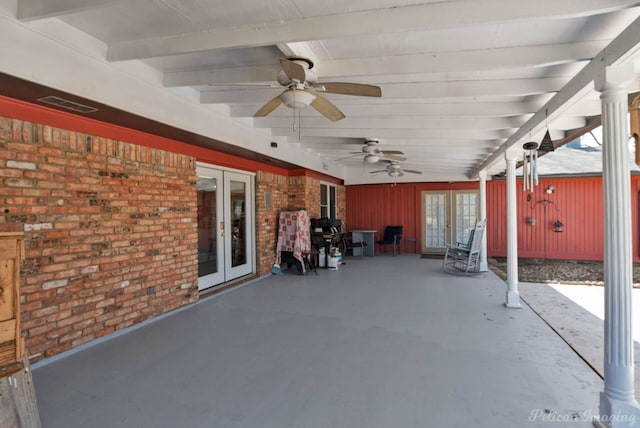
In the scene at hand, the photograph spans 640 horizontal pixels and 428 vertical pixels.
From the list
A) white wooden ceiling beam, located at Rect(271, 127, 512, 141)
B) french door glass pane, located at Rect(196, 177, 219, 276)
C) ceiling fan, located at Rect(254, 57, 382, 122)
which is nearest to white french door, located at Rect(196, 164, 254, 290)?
french door glass pane, located at Rect(196, 177, 219, 276)

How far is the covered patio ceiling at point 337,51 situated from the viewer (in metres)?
2.18

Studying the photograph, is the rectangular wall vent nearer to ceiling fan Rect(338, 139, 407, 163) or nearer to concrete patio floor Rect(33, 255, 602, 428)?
concrete patio floor Rect(33, 255, 602, 428)

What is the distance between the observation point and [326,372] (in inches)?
112

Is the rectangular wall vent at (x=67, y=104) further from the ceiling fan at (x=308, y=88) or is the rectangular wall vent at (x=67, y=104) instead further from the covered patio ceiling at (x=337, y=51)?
the ceiling fan at (x=308, y=88)

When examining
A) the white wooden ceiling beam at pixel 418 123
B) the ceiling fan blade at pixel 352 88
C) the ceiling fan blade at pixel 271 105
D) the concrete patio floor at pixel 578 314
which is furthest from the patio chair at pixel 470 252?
the ceiling fan blade at pixel 271 105

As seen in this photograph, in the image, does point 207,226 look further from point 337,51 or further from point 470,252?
point 470,252

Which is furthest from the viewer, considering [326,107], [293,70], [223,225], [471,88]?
[223,225]

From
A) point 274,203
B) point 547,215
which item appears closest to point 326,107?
point 274,203

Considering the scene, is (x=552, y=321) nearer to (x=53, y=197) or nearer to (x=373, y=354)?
(x=373, y=354)

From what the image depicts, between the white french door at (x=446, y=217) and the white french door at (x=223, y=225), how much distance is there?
6195mm

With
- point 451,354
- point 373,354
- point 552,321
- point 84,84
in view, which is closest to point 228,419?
point 373,354

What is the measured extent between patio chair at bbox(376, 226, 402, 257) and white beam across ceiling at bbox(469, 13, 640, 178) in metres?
6.07

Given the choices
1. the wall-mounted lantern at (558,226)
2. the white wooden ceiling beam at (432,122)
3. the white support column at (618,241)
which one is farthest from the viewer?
the wall-mounted lantern at (558,226)

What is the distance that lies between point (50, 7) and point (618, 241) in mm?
4060
